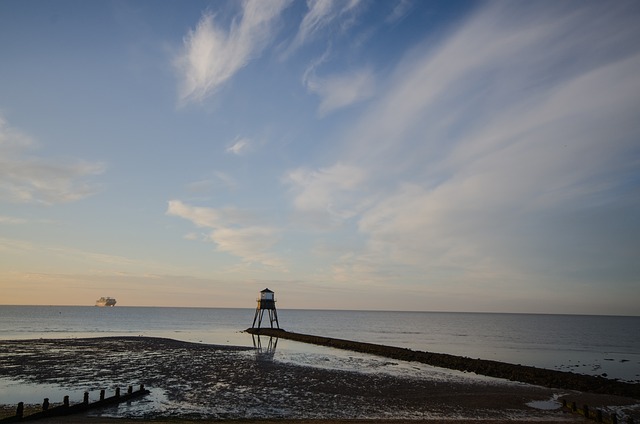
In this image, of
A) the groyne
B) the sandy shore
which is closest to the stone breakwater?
the sandy shore

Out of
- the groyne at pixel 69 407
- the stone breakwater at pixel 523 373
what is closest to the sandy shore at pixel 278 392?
the groyne at pixel 69 407

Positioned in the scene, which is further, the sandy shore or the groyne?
the sandy shore

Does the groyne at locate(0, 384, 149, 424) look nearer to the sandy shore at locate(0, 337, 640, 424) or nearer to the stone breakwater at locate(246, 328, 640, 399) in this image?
the sandy shore at locate(0, 337, 640, 424)

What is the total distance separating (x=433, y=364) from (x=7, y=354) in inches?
1574

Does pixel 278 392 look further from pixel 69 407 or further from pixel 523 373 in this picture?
pixel 523 373

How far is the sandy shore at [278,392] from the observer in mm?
20906

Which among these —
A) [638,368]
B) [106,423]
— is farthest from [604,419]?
[638,368]

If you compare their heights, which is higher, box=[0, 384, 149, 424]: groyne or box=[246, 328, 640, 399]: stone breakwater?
box=[0, 384, 149, 424]: groyne

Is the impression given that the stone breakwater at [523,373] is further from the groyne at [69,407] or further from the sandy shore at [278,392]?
the groyne at [69,407]

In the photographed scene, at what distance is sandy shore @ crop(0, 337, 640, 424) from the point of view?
68.6ft

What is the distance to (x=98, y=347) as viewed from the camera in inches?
1984

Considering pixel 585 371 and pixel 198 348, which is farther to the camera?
pixel 198 348

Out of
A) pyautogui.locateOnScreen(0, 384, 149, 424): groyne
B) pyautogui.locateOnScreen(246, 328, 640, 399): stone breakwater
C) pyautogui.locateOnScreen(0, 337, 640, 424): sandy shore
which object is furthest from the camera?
pyautogui.locateOnScreen(246, 328, 640, 399): stone breakwater

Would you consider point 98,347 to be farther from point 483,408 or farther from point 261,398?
point 483,408
